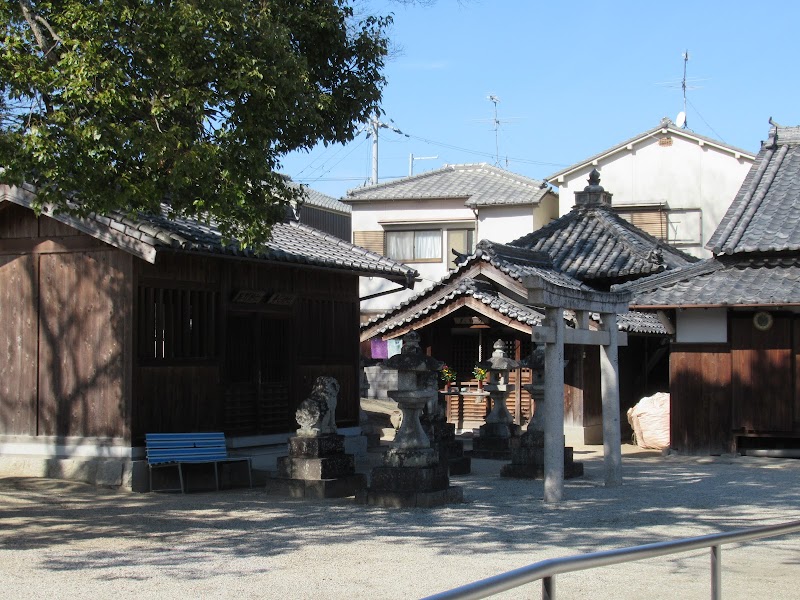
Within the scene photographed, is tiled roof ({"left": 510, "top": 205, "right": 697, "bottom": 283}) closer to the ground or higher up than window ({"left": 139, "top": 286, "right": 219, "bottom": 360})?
higher up

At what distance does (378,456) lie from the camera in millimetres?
19250

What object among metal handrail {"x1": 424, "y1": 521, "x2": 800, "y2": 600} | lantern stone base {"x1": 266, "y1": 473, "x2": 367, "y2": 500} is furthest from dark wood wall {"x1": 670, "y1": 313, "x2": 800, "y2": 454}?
metal handrail {"x1": 424, "y1": 521, "x2": 800, "y2": 600}

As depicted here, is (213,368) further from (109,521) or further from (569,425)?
(569,425)

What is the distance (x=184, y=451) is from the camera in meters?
14.0

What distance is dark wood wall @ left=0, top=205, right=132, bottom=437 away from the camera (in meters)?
14.0

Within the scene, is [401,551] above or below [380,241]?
below

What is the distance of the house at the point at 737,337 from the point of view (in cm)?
1850

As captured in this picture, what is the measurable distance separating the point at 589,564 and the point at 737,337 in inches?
620

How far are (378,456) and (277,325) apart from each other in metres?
3.79

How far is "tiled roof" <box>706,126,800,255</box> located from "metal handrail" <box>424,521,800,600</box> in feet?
47.6

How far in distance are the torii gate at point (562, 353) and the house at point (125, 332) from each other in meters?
4.14

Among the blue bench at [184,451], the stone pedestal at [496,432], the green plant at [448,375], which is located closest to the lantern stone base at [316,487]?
the blue bench at [184,451]

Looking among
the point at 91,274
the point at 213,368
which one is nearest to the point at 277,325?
the point at 213,368

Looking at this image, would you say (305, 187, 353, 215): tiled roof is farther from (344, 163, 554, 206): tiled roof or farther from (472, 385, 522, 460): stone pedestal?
(472, 385, 522, 460): stone pedestal
